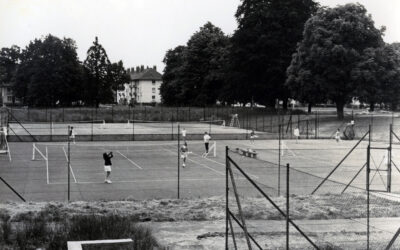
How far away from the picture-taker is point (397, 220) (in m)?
19.1

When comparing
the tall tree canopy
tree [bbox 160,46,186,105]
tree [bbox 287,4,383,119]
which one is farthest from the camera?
tree [bbox 160,46,186,105]

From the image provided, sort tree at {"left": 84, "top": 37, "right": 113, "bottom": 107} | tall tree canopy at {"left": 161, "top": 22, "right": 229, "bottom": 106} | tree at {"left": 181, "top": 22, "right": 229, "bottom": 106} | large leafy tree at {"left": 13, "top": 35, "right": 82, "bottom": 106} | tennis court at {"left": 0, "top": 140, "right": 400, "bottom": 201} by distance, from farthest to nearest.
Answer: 1. tree at {"left": 84, "top": 37, "right": 113, "bottom": 107}
2. large leafy tree at {"left": 13, "top": 35, "right": 82, "bottom": 106}
3. tree at {"left": 181, "top": 22, "right": 229, "bottom": 106}
4. tall tree canopy at {"left": 161, "top": 22, "right": 229, "bottom": 106}
5. tennis court at {"left": 0, "top": 140, "right": 400, "bottom": 201}

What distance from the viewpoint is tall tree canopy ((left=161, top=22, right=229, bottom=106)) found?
97.6m

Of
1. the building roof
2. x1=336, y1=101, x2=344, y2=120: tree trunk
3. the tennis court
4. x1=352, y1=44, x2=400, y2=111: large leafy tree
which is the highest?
the building roof

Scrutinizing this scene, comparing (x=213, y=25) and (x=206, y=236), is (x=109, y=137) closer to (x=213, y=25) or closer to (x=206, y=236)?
(x=206, y=236)

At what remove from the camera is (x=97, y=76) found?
11538 cm

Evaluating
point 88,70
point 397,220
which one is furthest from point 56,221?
point 88,70

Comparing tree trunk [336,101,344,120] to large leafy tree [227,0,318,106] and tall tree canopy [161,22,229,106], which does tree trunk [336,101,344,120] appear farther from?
tall tree canopy [161,22,229,106]

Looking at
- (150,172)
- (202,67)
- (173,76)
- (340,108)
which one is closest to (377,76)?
(340,108)

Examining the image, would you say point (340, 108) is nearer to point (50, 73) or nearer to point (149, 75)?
point (50, 73)

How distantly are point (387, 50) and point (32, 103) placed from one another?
68028 mm

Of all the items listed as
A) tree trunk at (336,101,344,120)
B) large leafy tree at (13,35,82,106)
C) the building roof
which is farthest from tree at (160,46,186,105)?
the building roof

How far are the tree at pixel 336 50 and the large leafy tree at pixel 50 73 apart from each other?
5227 centimetres

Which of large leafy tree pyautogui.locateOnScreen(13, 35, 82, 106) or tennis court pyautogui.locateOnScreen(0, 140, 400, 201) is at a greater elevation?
large leafy tree pyautogui.locateOnScreen(13, 35, 82, 106)
